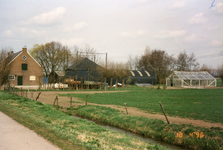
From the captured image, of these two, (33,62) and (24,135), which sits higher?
(33,62)

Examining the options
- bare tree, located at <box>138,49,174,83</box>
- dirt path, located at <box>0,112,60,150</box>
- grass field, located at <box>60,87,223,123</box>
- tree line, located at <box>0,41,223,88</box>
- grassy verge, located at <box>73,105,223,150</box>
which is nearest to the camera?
dirt path, located at <box>0,112,60,150</box>

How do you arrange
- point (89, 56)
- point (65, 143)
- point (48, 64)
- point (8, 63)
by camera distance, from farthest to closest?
1. point (48, 64)
2. point (89, 56)
3. point (8, 63)
4. point (65, 143)

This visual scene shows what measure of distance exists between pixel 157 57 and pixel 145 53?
169 inches

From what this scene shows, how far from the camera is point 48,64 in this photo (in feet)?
216

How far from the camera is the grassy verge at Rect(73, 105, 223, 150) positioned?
32.2 feet

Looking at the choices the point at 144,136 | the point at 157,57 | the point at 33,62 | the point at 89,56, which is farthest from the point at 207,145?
the point at 157,57

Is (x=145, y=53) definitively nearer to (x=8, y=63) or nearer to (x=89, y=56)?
(x=89, y=56)

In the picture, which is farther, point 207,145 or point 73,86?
point 73,86

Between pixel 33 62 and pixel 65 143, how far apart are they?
52427mm

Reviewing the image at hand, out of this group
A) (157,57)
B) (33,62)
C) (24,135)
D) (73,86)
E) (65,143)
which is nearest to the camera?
(65,143)

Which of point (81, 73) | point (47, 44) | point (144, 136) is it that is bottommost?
point (144, 136)

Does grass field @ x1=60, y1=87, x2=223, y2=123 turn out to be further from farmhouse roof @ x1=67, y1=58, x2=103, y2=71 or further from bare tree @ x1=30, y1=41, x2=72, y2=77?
bare tree @ x1=30, y1=41, x2=72, y2=77
